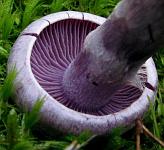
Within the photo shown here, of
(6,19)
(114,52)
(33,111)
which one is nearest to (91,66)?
(114,52)

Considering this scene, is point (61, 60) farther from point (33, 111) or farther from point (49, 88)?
point (33, 111)

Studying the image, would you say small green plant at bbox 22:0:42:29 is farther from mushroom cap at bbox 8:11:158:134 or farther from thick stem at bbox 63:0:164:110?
thick stem at bbox 63:0:164:110

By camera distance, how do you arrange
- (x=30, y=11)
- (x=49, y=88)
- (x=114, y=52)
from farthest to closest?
(x=30, y=11) < (x=49, y=88) < (x=114, y=52)

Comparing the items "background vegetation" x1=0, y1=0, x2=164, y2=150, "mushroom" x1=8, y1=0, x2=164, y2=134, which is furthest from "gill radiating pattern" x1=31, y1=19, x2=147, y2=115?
"background vegetation" x1=0, y1=0, x2=164, y2=150

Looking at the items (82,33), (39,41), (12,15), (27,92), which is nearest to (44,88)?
(27,92)

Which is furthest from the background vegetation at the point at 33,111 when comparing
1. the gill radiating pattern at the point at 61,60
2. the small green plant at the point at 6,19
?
the gill radiating pattern at the point at 61,60

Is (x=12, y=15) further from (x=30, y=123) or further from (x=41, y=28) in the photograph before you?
(x=30, y=123)
